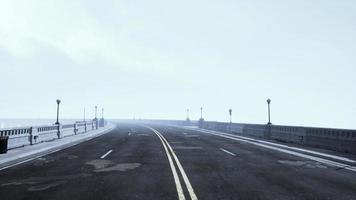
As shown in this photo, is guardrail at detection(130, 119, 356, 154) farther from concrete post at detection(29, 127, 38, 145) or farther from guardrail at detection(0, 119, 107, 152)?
concrete post at detection(29, 127, 38, 145)

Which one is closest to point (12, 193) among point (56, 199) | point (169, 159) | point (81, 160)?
point (56, 199)

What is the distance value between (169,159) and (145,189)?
593cm

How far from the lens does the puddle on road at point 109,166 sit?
11.5 meters

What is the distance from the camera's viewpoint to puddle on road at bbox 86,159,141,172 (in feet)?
37.8

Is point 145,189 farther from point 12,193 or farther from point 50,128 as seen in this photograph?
point 50,128

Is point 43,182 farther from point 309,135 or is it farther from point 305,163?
point 309,135

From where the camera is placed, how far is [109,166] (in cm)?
1223

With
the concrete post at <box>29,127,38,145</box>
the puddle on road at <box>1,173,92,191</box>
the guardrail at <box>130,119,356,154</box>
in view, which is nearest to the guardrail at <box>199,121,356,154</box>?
the guardrail at <box>130,119,356,154</box>

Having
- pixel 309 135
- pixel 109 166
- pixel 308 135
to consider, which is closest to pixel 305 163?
pixel 109 166

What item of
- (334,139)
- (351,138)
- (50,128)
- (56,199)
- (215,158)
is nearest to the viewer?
(56,199)

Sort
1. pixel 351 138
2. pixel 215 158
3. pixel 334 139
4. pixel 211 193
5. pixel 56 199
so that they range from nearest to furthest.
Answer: pixel 56 199, pixel 211 193, pixel 215 158, pixel 351 138, pixel 334 139

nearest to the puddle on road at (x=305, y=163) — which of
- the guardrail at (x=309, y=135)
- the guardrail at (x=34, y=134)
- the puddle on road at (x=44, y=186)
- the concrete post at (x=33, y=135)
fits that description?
the guardrail at (x=309, y=135)

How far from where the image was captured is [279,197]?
24.7 feet

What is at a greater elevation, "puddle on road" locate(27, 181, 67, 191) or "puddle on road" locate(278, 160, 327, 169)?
"puddle on road" locate(27, 181, 67, 191)
